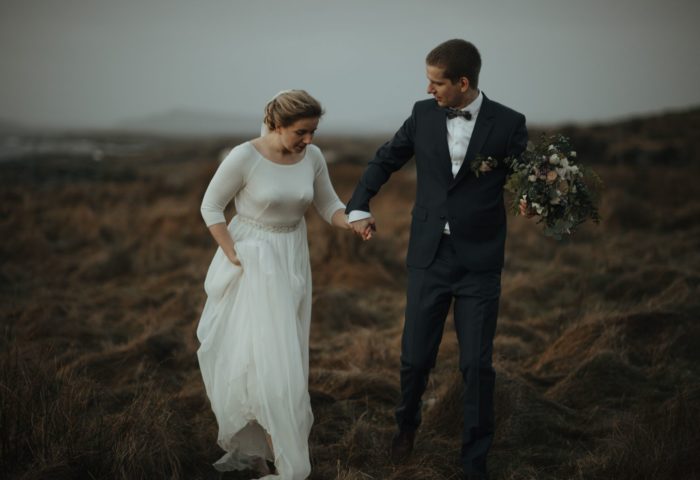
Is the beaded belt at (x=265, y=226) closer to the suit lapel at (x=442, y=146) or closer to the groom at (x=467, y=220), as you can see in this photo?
the groom at (x=467, y=220)

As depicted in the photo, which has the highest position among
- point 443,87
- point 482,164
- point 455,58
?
point 455,58

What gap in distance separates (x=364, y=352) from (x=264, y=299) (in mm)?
2328

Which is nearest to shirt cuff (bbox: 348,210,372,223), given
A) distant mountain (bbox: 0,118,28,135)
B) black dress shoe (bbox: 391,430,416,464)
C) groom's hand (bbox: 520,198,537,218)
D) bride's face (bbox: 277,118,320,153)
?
bride's face (bbox: 277,118,320,153)

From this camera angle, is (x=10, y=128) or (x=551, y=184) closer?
(x=551, y=184)

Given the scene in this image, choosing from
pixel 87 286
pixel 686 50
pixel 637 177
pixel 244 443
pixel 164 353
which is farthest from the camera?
pixel 686 50

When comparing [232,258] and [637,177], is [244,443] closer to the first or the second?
[232,258]

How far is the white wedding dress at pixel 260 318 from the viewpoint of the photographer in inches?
141

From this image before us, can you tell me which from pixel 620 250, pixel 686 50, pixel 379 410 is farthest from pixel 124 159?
pixel 379 410

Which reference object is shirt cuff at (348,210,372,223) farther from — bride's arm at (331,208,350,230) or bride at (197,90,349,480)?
bride at (197,90,349,480)

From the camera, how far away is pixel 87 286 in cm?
927

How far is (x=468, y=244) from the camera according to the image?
3.69 m

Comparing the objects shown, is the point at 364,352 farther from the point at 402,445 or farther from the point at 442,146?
the point at 442,146

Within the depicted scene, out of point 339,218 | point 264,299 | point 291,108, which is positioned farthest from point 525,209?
point 264,299

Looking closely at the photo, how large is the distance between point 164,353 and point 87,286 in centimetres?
389
